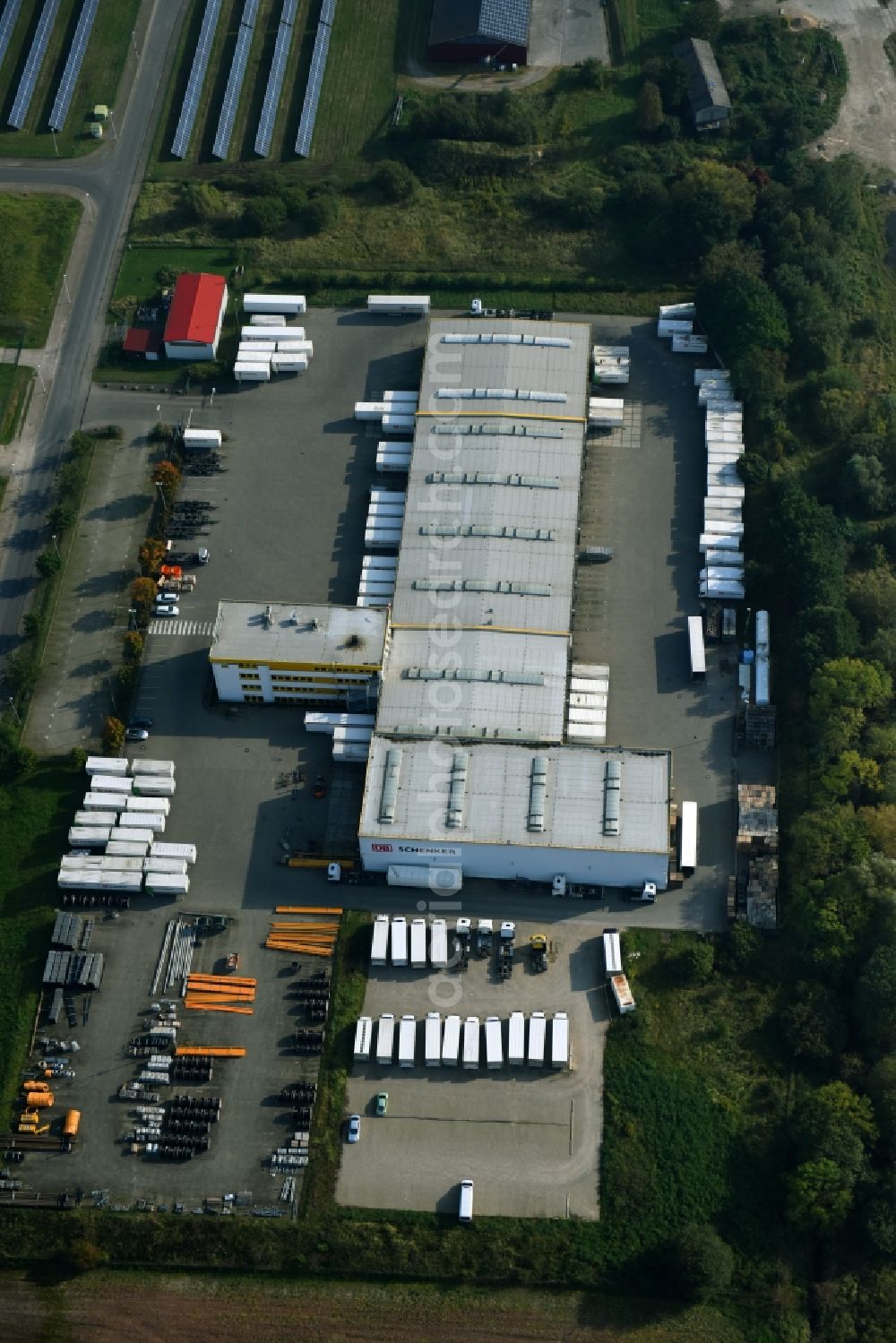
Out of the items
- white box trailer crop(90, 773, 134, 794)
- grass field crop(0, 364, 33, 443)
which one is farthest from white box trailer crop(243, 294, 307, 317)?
white box trailer crop(90, 773, 134, 794)

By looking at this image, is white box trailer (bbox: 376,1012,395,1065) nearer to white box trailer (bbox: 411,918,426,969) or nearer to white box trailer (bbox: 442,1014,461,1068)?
white box trailer (bbox: 442,1014,461,1068)

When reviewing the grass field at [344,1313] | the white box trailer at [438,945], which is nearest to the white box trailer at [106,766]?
the white box trailer at [438,945]

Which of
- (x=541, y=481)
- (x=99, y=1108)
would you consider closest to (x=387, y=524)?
(x=541, y=481)

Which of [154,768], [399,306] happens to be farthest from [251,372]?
[154,768]

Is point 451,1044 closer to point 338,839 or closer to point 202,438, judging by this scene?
point 338,839

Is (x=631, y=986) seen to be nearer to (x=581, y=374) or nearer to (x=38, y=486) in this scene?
(x=581, y=374)

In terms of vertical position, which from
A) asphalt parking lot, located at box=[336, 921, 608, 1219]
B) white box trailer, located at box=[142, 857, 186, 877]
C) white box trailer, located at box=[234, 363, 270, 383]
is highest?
white box trailer, located at box=[234, 363, 270, 383]

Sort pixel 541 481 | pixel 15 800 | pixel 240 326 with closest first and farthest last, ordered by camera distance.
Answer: pixel 15 800, pixel 541 481, pixel 240 326
